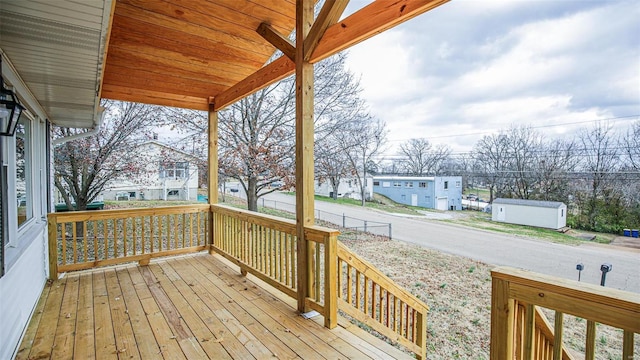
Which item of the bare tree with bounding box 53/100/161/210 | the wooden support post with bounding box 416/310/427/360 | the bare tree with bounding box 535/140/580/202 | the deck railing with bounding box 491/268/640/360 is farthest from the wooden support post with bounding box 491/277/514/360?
the bare tree with bounding box 53/100/161/210

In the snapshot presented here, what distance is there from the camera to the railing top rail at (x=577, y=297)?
1016 mm

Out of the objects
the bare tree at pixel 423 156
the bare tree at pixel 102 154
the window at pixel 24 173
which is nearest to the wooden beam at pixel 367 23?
the window at pixel 24 173

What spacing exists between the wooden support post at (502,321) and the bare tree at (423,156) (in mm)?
4573

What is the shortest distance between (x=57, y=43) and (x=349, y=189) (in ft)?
23.9

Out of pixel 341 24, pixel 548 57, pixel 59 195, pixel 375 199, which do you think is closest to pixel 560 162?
pixel 548 57

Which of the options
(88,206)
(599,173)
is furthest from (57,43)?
(88,206)

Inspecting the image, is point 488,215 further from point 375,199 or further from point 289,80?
point 289,80

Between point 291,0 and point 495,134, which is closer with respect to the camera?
point 291,0

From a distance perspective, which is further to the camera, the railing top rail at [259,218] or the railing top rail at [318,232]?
the railing top rail at [259,218]

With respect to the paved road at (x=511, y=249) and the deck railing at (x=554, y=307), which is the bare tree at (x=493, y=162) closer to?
the paved road at (x=511, y=249)

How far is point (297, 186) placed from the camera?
2.86 meters

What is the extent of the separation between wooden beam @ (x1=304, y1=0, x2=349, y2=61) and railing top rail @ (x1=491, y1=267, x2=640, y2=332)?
83.7 inches

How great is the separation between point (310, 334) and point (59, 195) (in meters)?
7.65

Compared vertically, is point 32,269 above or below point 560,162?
below
